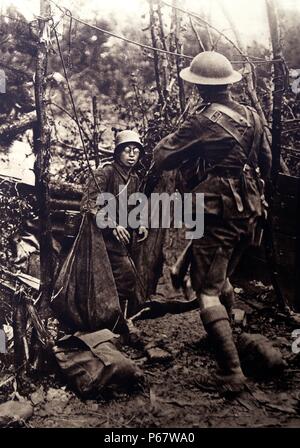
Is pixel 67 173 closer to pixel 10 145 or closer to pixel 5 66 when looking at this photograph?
pixel 10 145

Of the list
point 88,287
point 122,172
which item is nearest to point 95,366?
point 88,287

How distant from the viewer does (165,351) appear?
14.3ft

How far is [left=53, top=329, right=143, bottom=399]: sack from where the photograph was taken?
3920 millimetres

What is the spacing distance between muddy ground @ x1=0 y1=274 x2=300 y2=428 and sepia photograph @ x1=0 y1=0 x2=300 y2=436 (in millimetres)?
14

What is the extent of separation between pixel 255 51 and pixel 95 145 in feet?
5.94

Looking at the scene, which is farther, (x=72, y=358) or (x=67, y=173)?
(x=67, y=173)

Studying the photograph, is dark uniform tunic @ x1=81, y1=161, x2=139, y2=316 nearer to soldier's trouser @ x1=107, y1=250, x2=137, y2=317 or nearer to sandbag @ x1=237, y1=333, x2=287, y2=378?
soldier's trouser @ x1=107, y1=250, x2=137, y2=317

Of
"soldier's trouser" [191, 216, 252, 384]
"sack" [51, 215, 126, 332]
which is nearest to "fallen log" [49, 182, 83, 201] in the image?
"sack" [51, 215, 126, 332]

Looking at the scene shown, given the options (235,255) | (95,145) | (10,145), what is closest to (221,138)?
(235,255)

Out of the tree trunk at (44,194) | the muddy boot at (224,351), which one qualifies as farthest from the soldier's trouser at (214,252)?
the tree trunk at (44,194)

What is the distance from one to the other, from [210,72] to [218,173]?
0.84 meters

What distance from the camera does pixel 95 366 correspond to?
396 centimetres

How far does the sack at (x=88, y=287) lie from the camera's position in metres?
4.31

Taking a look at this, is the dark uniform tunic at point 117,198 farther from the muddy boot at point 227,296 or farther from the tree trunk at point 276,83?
the tree trunk at point 276,83
